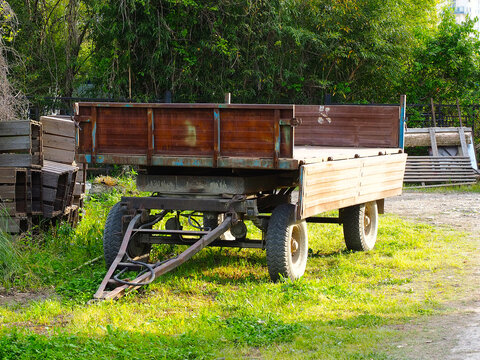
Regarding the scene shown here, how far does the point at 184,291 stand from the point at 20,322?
1722 millimetres

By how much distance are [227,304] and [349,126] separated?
5.15 metres

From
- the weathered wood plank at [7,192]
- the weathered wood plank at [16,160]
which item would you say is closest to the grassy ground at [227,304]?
the weathered wood plank at [7,192]

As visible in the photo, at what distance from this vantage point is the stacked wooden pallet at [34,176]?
Result: 884 centimetres

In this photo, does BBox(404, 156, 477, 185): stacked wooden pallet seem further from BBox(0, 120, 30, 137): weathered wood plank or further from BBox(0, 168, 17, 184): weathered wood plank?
BBox(0, 168, 17, 184): weathered wood plank

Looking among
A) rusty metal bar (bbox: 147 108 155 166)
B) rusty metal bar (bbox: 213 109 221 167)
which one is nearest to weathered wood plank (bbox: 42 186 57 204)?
rusty metal bar (bbox: 147 108 155 166)

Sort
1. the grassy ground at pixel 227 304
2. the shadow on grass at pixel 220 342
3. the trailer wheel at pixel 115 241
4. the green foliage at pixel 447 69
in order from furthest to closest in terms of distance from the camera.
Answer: the green foliage at pixel 447 69, the trailer wheel at pixel 115 241, the grassy ground at pixel 227 304, the shadow on grass at pixel 220 342

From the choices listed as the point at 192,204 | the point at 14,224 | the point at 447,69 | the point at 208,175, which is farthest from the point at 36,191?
the point at 447,69

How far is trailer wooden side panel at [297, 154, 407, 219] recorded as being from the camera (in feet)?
23.5

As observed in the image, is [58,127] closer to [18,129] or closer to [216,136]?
[18,129]

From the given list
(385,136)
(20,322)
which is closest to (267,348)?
(20,322)

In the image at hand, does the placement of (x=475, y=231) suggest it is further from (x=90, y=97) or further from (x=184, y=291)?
(x=90, y=97)

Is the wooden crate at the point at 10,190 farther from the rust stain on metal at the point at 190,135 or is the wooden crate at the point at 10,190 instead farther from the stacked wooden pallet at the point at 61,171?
the rust stain on metal at the point at 190,135

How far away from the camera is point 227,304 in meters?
6.55

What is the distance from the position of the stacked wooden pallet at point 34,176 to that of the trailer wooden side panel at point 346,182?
3622mm
